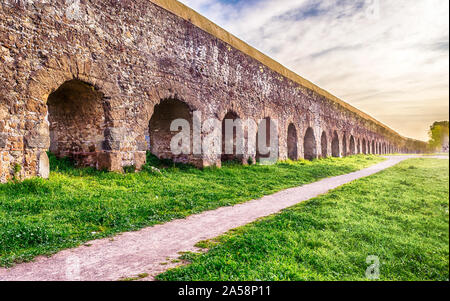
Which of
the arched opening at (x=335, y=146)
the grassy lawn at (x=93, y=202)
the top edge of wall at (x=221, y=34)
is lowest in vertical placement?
the grassy lawn at (x=93, y=202)

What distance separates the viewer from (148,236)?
13.3 ft

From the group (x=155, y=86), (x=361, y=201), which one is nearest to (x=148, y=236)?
(x=361, y=201)

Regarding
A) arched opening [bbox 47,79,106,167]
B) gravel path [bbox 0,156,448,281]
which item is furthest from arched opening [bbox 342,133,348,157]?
gravel path [bbox 0,156,448,281]

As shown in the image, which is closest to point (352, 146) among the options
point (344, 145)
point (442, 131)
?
point (344, 145)

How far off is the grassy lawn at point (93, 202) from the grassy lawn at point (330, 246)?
162cm

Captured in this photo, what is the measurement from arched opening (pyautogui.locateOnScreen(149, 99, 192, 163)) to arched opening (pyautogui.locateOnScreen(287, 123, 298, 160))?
908 centimetres

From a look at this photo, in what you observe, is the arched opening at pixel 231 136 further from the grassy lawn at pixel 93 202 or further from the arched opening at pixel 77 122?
the arched opening at pixel 77 122

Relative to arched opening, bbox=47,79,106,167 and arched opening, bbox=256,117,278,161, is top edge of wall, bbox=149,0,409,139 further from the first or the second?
arched opening, bbox=47,79,106,167

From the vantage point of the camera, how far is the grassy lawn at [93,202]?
3.79 meters

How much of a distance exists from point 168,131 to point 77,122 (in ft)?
12.0

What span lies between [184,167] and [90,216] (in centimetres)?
599

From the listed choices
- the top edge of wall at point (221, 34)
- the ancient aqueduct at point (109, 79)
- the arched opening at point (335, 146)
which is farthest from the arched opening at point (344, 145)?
the ancient aqueduct at point (109, 79)

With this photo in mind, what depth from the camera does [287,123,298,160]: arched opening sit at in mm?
18266
